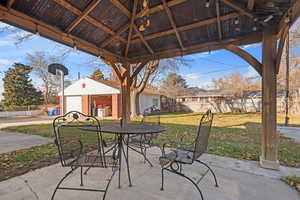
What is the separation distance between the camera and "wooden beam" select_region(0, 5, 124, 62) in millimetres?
2342

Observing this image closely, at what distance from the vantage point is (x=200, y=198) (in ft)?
6.10

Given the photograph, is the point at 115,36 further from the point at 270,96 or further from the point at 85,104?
the point at 85,104

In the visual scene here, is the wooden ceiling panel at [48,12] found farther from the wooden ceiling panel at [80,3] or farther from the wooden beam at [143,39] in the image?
the wooden beam at [143,39]

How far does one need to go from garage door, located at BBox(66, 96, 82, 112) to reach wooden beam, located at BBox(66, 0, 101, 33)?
37.6 ft

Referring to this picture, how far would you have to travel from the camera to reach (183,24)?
3266 millimetres


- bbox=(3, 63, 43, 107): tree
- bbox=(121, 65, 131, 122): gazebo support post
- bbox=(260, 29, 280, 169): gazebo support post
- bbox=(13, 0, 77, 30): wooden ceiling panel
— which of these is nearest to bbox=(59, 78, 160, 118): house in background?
bbox=(3, 63, 43, 107): tree

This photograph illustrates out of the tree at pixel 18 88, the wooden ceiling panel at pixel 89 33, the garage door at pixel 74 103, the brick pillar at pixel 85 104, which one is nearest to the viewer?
the wooden ceiling panel at pixel 89 33

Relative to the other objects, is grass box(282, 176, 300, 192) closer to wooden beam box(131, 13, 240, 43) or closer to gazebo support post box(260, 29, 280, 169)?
gazebo support post box(260, 29, 280, 169)

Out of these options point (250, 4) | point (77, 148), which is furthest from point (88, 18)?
point (250, 4)

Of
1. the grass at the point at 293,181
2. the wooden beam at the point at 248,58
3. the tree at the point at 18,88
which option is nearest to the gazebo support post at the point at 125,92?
the wooden beam at the point at 248,58

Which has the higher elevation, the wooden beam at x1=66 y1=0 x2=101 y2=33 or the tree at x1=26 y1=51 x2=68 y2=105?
the tree at x1=26 y1=51 x2=68 y2=105

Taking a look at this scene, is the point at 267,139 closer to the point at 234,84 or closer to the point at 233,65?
the point at 234,84

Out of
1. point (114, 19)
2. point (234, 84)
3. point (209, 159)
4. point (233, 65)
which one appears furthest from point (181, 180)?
point (233, 65)

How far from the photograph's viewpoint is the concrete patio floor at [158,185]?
1896 mm
